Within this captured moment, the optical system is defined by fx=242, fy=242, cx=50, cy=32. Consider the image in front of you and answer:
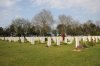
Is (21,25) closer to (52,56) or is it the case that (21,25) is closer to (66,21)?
(66,21)

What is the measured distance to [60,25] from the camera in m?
106

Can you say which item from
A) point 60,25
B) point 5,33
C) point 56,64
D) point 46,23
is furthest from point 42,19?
point 56,64

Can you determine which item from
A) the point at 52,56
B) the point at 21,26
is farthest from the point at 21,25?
the point at 52,56

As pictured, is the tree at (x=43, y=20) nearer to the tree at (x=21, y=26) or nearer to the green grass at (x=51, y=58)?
the tree at (x=21, y=26)

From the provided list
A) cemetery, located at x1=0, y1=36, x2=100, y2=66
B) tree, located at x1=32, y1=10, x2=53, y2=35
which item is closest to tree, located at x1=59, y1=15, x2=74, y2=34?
tree, located at x1=32, y1=10, x2=53, y2=35

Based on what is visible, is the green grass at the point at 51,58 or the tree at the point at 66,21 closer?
the green grass at the point at 51,58

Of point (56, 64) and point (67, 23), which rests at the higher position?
point (67, 23)

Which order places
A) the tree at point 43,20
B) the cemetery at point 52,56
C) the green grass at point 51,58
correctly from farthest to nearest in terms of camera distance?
the tree at point 43,20
the cemetery at point 52,56
the green grass at point 51,58

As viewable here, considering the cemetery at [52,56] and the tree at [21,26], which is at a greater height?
the tree at [21,26]

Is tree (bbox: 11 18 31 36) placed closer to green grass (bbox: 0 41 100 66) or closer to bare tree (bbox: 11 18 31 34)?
bare tree (bbox: 11 18 31 34)

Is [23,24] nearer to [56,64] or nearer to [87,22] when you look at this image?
[87,22]

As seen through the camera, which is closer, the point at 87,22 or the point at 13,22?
the point at 87,22

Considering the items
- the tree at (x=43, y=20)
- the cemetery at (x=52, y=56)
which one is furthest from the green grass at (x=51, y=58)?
the tree at (x=43, y=20)

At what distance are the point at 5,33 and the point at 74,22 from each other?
101ft
